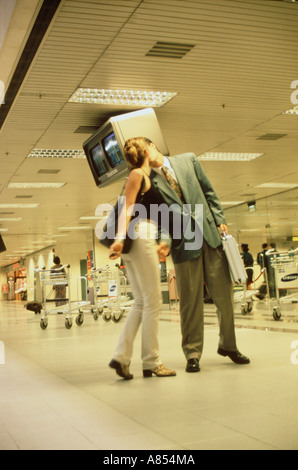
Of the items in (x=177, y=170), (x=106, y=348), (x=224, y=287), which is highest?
(x=177, y=170)

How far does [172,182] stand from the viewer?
3902 mm

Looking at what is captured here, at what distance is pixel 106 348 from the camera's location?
578cm

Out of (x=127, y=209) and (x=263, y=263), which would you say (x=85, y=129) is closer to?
Answer: (x=127, y=209)

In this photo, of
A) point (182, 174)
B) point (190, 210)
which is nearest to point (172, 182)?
point (182, 174)

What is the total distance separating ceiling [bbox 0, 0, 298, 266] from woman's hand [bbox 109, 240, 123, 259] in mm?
2705

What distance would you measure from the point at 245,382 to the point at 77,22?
12.6 feet

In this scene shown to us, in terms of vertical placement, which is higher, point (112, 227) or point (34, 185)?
point (34, 185)

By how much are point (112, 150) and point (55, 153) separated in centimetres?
252

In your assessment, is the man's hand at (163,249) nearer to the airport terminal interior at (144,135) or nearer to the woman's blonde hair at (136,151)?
the woman's blonde hair at (136,151)

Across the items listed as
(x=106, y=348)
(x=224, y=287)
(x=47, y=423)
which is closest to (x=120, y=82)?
(x=106, y=348)

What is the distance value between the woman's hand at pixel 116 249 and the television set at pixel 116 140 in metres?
4.49

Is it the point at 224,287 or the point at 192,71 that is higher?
the point at 192,71

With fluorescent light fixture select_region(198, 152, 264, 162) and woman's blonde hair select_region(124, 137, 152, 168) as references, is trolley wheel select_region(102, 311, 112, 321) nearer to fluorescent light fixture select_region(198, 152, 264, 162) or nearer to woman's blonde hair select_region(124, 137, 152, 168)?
fluorescent light fixture select_region(198, 152, 264, 162)

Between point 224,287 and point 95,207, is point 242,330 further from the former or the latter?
point 95,207
